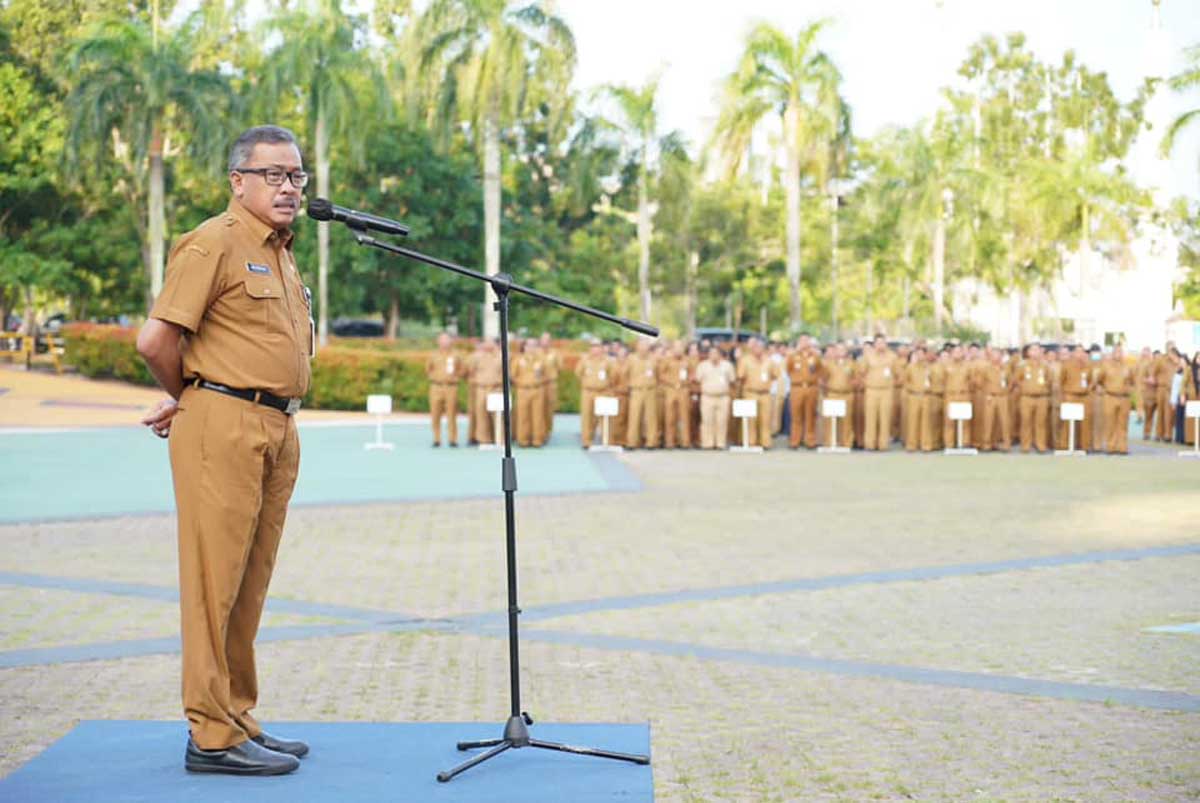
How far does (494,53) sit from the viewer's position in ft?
124

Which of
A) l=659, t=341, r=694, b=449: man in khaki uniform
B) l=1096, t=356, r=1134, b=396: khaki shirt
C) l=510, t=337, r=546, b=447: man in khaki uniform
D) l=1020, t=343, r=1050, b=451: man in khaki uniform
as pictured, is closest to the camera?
l=510, t=337, r=546, b=447: man in khaki uniform

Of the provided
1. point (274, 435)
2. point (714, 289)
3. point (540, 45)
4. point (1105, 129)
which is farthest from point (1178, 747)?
point (1105, 129)

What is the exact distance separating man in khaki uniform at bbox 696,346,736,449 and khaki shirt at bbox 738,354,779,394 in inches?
16.8

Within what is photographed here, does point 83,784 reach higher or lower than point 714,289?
lower

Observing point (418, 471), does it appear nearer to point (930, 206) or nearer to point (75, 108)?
point (75, 108)

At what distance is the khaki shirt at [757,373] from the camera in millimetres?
29984

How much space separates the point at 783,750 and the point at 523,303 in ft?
155

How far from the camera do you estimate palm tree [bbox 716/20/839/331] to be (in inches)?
1732

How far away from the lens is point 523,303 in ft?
176

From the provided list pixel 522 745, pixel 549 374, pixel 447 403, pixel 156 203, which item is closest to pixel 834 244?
pixel 156 203

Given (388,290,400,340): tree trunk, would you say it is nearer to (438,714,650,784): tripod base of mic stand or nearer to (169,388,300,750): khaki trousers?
(438,714,650,784): tripod base of mic stand

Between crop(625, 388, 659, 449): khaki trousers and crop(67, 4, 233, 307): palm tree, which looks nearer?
crop(625, 388, 659, 449): khaki trousers

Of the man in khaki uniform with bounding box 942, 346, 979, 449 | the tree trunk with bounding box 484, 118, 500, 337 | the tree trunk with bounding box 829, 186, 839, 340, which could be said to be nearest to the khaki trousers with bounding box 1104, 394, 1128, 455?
the man in khaki uniform with bounding box 942, 346, 979, 449

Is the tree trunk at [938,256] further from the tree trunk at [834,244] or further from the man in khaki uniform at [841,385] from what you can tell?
the man in khaki uniform at [841,385]
